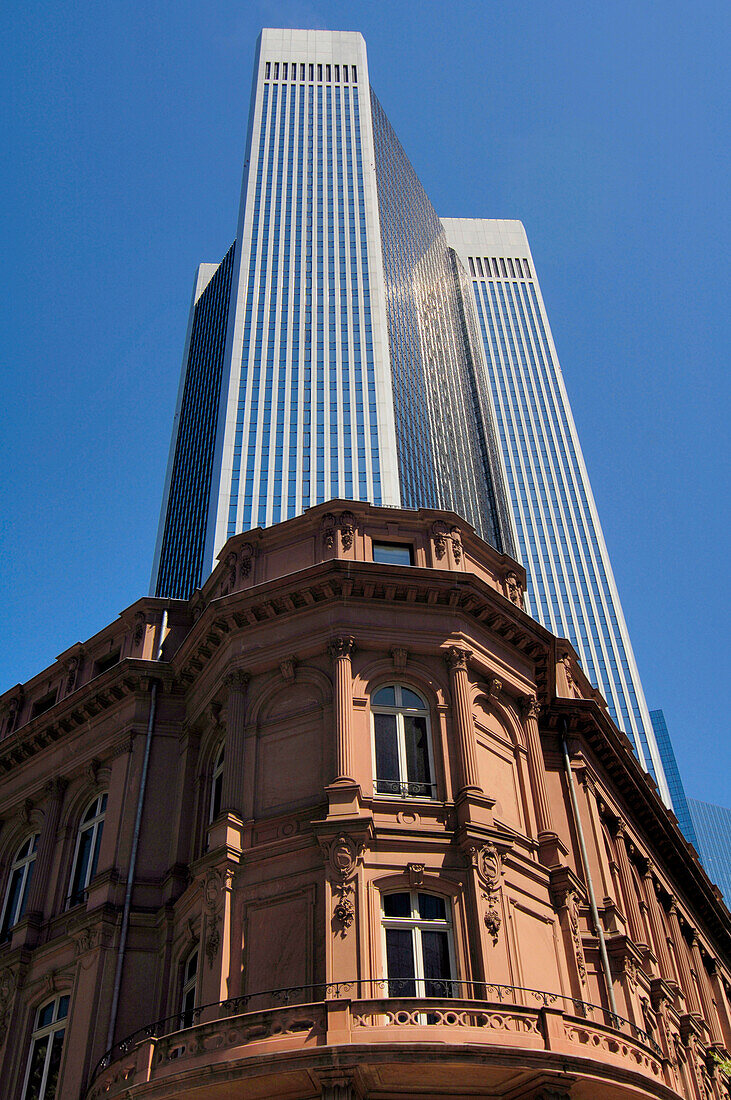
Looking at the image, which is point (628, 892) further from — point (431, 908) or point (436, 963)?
point (436, 963)

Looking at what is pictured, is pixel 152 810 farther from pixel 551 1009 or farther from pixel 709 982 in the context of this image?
pixel 709 982

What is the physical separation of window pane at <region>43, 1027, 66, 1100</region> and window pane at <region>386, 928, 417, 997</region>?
10425 mm

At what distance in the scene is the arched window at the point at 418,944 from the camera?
75.6ft

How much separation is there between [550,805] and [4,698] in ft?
71.1

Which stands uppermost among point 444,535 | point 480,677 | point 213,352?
point 213,352

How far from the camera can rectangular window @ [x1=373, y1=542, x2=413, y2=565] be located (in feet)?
104

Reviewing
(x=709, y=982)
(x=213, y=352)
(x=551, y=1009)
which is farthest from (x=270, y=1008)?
(x=213, y=352)

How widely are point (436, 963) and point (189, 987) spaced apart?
710 centimetres

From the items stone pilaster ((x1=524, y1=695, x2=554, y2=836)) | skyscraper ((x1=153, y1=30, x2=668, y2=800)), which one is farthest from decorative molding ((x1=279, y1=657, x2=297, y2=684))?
skyscraper ((x1=153, y1=30, x2=668, y2=800))

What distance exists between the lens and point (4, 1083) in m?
28.7

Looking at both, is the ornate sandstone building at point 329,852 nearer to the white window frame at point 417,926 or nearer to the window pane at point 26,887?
the white window frame at point 417,926

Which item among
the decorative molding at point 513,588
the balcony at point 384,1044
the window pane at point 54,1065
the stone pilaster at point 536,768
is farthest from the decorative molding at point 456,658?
the window pane at point 54,1065

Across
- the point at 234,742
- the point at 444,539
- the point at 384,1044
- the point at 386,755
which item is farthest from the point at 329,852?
the point at 444,539

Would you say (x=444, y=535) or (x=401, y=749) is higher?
(x=444, y=535)
